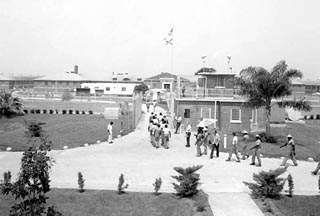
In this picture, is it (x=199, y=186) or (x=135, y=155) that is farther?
(x=135, y=155)

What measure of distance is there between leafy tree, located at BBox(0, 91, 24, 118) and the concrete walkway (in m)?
23.1

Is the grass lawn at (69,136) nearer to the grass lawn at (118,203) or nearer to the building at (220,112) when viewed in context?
the building at (220,112)

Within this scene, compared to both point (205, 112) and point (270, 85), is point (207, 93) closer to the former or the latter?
point (205, 112)

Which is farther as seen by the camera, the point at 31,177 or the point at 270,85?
the point at 270,85

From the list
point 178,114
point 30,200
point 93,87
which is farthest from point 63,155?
point 93,87

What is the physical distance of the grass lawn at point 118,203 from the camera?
1130 cm

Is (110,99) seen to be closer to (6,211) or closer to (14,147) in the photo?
(14,147)

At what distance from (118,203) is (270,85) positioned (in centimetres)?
1619

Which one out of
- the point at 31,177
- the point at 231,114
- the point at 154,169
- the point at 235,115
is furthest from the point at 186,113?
the point at 31,177

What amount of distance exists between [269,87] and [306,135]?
9746mm

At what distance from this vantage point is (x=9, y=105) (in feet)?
135

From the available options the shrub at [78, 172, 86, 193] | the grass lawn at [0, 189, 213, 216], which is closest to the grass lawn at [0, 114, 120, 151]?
the shrub at [78, 172, 86, 193]

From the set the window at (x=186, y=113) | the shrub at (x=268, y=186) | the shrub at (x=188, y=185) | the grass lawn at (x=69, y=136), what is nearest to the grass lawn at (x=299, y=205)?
the shrub at (x=268, y=186)

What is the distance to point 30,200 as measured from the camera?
27.0ft
